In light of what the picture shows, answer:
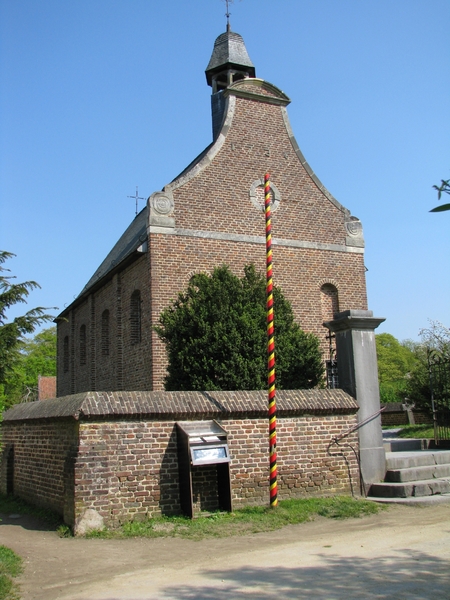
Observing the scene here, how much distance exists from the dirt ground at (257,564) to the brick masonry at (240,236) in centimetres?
877

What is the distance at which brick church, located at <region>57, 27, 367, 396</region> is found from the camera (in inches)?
669

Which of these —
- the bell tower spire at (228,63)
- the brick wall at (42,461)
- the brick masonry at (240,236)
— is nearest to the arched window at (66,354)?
the brick masonry at (240,236)

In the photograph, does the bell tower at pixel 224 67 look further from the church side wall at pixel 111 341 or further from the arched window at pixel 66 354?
the arched window at pixel 66 354

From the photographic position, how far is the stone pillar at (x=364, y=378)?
1059cm

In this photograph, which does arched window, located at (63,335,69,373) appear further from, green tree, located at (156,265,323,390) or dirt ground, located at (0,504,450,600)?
dirt ground, located at (0,504,450,600)

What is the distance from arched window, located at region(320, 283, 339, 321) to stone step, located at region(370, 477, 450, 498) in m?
9.06

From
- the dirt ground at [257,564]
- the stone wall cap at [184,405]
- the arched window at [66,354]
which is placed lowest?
the dirt ground at [257,564]

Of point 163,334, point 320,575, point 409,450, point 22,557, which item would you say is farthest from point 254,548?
point 409,450

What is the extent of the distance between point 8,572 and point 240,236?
13079 millimetres

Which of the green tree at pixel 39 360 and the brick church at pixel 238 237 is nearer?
the brick church at pixel 238 237

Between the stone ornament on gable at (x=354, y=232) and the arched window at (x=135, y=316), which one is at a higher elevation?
the stone ornament on gable at (x=354, y=232)

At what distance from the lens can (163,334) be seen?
1321cm

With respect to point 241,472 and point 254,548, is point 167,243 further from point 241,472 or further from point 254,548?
point 254,548

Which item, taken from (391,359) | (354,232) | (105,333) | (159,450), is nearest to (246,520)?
(159,450)
